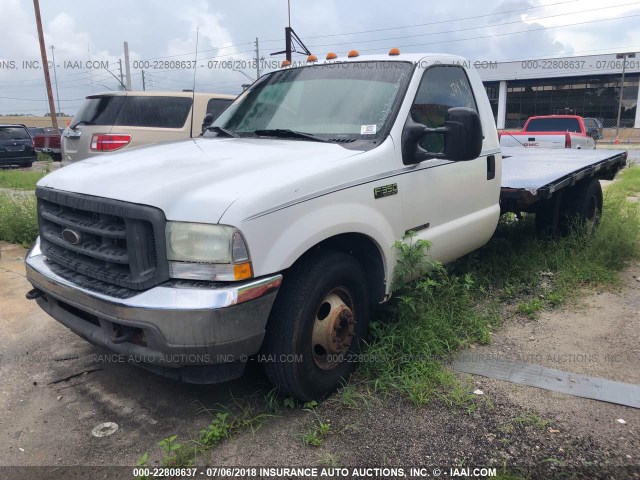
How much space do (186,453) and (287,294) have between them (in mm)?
908

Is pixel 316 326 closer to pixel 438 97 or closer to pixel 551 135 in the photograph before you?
pixel 438 97

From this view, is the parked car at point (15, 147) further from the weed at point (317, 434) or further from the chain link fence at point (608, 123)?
the chain link fence at point (608, 123)

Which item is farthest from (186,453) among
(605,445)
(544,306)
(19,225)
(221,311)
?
(19,225)

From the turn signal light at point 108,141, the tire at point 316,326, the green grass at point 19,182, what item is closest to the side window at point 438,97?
the tire at point 316,326

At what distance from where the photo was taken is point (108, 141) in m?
7.55

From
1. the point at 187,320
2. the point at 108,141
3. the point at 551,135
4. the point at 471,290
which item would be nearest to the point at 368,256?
the point at 187,320

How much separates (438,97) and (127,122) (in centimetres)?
529

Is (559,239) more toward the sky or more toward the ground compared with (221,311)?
more toward the ground

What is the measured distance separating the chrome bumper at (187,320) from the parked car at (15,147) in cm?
1936

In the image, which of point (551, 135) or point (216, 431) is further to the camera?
point (551, 135)

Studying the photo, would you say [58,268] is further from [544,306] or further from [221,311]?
[544,306]

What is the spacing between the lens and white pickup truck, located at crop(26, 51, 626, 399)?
2516 millimetres

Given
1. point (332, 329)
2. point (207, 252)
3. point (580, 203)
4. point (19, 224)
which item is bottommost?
point (19, 224)

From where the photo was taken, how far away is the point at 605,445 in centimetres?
272
